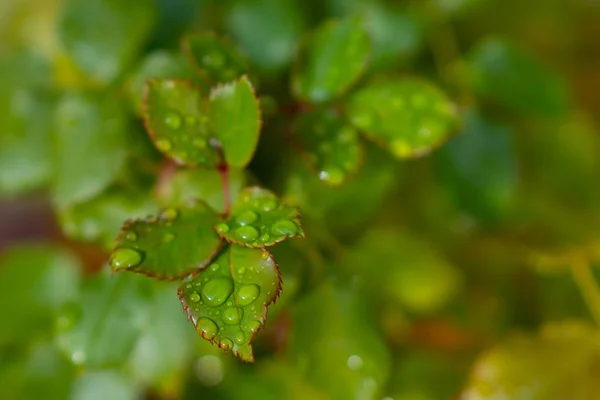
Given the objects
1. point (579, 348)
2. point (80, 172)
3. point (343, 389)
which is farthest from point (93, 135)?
point (579, 348)

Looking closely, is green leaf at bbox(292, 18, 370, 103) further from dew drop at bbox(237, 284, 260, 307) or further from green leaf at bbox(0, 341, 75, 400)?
green leaf at bbox(0, 341, 75, 400)

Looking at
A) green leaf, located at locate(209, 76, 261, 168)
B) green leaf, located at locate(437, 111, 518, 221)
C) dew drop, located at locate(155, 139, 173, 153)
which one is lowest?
green leaf, located at locate(437, 111, 518, 221)

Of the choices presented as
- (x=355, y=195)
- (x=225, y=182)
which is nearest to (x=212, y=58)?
(x=225, y=182)

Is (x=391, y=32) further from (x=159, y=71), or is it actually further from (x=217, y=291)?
(x=217, y=291)

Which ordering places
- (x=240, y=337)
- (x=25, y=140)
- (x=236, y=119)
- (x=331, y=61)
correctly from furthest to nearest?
(x=25, y=140), (x=331, y=61), (x=236, y=119), (x=240, y=337)

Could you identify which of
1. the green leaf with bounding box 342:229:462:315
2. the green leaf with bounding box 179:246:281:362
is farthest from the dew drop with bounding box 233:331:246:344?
the green leaf with bounding box 342:229:462:315

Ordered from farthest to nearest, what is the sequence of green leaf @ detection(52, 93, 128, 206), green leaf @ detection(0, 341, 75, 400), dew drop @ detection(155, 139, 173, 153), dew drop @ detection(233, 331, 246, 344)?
green leaf @ detection(0, 341, 75, 400) → green leaf @ detection(52, 93, 128, 206) → dew drop @ detection(155, 139, 173, 153) → dew drop @ detection(233, 331, 246, 344)
